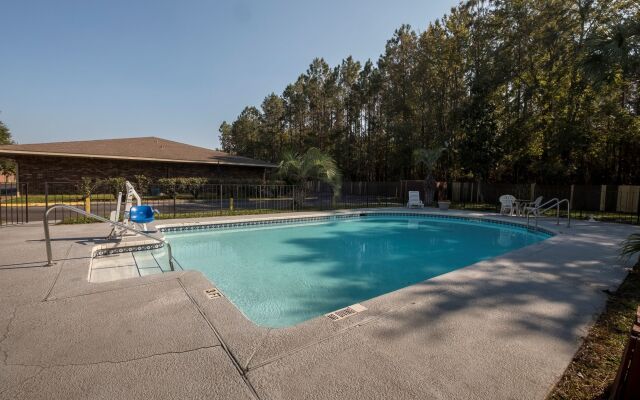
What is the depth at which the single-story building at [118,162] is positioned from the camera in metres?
17.5

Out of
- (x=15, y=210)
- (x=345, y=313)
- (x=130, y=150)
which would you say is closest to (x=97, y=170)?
(x=130, y=150)

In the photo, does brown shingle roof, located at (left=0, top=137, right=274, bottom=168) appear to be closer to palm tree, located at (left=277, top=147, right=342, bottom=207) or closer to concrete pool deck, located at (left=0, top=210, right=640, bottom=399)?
palm tree, located at (left=277, top=147, right=342, bottom=207)

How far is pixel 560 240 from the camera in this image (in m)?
6.79

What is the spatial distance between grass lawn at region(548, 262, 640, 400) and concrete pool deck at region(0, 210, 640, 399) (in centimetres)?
7

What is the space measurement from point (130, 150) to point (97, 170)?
2.27 metres

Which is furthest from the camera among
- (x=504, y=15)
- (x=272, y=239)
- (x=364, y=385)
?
(x=504, y=15)

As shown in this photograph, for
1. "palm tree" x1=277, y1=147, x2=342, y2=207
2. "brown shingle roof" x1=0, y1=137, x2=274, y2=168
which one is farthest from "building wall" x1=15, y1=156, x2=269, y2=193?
"palm tree" x1=277, y1=147, x2=342, y2=207

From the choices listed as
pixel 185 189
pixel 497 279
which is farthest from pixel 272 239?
pixel 185 189

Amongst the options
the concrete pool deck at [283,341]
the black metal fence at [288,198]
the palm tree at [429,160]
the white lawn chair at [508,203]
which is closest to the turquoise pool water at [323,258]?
the concrete pool deck at [283,341]

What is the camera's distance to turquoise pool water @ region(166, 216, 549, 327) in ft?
15.4

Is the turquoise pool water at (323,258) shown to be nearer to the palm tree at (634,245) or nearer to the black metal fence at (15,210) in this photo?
the palm tree at (634,245)

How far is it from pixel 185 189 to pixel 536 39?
22.4 m

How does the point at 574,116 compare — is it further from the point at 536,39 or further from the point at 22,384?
the point at 22,384

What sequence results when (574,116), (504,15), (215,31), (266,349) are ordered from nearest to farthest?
(266,349)
(215,31)
(574,116)
(504,15)
